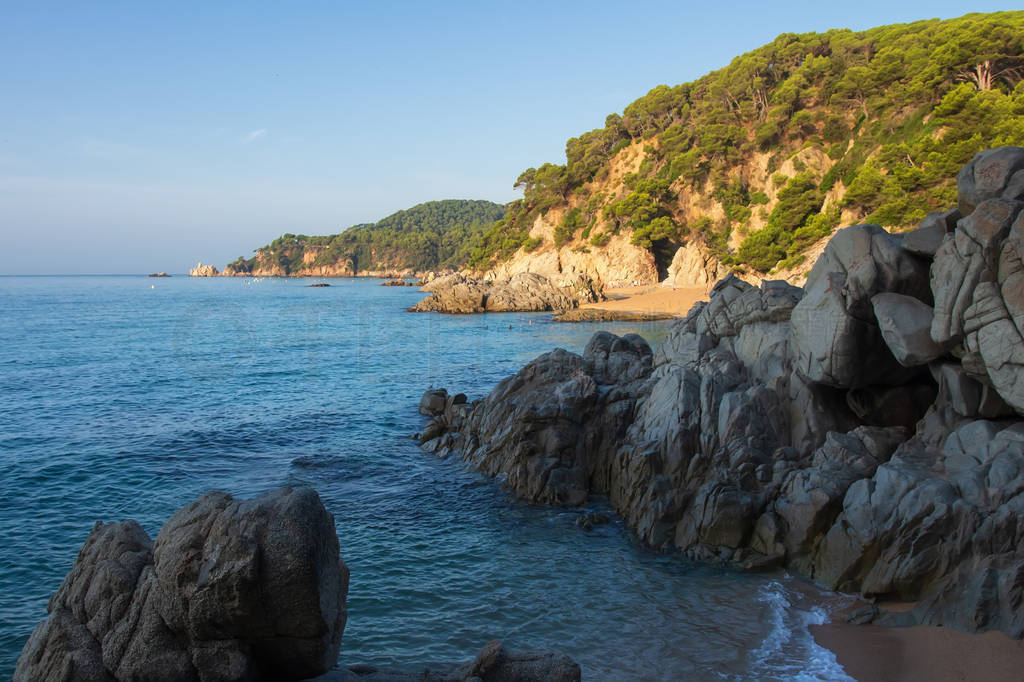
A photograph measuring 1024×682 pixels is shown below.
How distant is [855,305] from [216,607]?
480 inches

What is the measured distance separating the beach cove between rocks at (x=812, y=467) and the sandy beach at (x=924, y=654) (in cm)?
4

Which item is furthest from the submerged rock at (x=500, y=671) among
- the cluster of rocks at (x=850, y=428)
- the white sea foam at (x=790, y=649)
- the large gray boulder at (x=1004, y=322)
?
the large gray boulder at (x=1004, y=322)

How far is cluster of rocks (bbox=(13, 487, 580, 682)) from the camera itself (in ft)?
19.4

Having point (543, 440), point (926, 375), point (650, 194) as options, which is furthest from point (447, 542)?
point (650, 194)

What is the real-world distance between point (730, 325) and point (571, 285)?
58.9 m

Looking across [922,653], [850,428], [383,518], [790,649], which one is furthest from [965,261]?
[383,518]

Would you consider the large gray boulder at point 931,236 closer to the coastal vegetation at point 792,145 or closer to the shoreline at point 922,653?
the shoreline at point 922,653

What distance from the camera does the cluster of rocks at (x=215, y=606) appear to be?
591 cm

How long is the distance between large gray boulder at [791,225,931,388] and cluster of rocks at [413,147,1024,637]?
0.04 meters

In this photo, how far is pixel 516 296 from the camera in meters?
72.3

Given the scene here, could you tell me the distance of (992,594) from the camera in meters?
9.12

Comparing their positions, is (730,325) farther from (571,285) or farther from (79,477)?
(571,285)

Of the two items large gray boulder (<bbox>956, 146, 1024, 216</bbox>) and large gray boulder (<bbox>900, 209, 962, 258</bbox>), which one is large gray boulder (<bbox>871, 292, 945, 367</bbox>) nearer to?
large gray boulder (<bbox>900, 209, 962, 258</bbox>)

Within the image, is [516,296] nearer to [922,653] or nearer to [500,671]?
[922,653]
